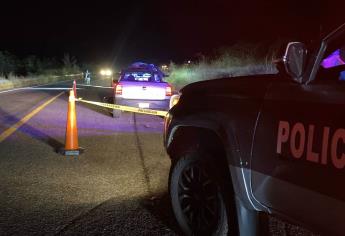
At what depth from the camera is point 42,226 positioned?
462 cm

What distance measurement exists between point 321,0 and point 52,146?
1208 cm

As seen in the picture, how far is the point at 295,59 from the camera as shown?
9.75ft

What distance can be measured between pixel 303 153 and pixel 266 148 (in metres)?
0.36

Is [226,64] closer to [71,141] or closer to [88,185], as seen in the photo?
[71,141]

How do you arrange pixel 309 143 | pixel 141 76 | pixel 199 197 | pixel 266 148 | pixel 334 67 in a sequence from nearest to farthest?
pixel 309 143, pixel 266 148, pixel 334 67, pixel 199 197, pixel 141 76

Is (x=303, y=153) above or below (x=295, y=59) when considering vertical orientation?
below

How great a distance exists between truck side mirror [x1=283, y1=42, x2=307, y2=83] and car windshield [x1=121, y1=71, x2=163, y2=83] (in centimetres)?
1189

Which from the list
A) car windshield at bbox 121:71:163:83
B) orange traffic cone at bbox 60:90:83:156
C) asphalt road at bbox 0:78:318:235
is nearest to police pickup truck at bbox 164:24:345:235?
asphalt road at bbox 0:78:318:235

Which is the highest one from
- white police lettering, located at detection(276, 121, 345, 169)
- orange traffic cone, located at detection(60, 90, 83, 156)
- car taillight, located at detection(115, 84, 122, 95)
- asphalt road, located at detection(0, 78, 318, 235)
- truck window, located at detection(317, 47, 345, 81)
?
truck window, located at detection(317, 47, 345, 81)

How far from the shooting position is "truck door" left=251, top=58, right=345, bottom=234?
278cm

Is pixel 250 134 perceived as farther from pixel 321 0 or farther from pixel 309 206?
→ pixel 321 0

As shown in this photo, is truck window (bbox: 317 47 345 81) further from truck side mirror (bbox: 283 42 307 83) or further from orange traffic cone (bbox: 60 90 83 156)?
orange traffic cone (bbox: 60 90 83 156)

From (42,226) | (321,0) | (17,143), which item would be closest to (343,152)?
(42,226)

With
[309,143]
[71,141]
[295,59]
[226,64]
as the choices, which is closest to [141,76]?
[71,141]
